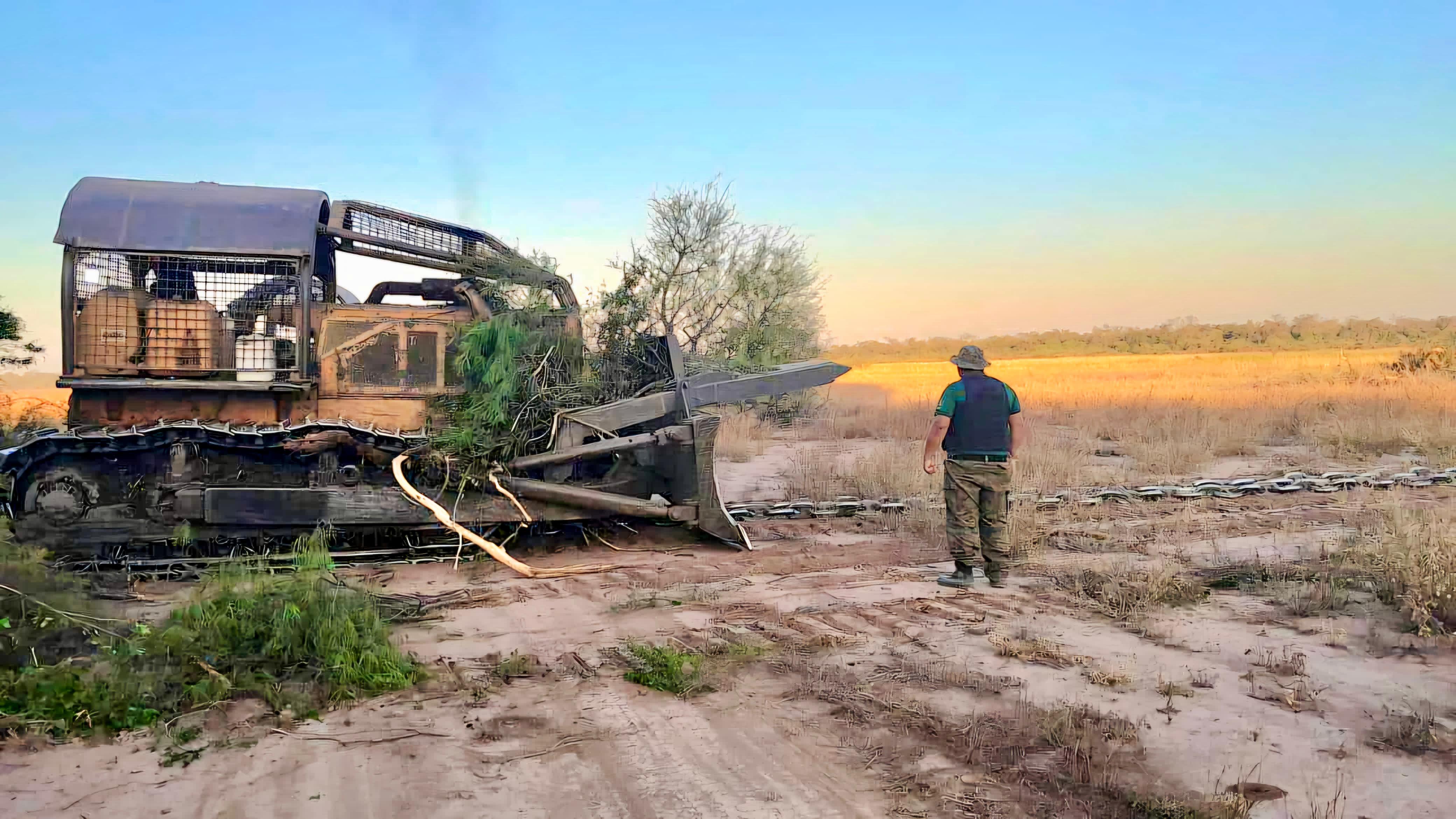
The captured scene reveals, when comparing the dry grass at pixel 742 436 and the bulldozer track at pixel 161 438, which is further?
the dry grass at pixel 742 436

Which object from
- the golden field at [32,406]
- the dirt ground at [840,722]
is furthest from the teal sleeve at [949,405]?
the golden field at [32,406]

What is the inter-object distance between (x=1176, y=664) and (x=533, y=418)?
4894 millimetres

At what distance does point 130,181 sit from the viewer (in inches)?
293

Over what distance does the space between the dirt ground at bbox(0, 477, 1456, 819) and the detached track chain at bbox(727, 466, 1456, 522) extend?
3084mm

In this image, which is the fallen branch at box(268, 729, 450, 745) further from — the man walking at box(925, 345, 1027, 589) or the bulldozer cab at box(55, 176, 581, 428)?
the bulldozer cab at box(55, 176, 581, 428)

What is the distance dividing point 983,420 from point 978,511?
0.67m

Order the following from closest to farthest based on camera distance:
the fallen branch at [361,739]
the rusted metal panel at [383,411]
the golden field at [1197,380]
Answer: the fallen branch at [361,739] < the rusted metal panel at [383,411] < the golden field at [1197,380]

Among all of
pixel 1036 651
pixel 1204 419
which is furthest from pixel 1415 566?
pixel 1204 419

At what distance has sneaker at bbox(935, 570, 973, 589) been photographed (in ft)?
21.4

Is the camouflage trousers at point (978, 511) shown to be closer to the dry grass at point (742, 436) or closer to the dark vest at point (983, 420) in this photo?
the dark vest at point (983, 420)

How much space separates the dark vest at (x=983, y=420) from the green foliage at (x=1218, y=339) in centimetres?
4482

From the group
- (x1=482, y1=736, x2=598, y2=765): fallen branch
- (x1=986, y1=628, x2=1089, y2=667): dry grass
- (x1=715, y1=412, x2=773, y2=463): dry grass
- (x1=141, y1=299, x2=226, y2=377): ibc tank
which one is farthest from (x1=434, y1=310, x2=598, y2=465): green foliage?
(x1=715, y1=412, x2=773, y2=463): dry grass

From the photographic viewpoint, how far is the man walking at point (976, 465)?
665cm

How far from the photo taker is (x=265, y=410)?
24.7 ft
